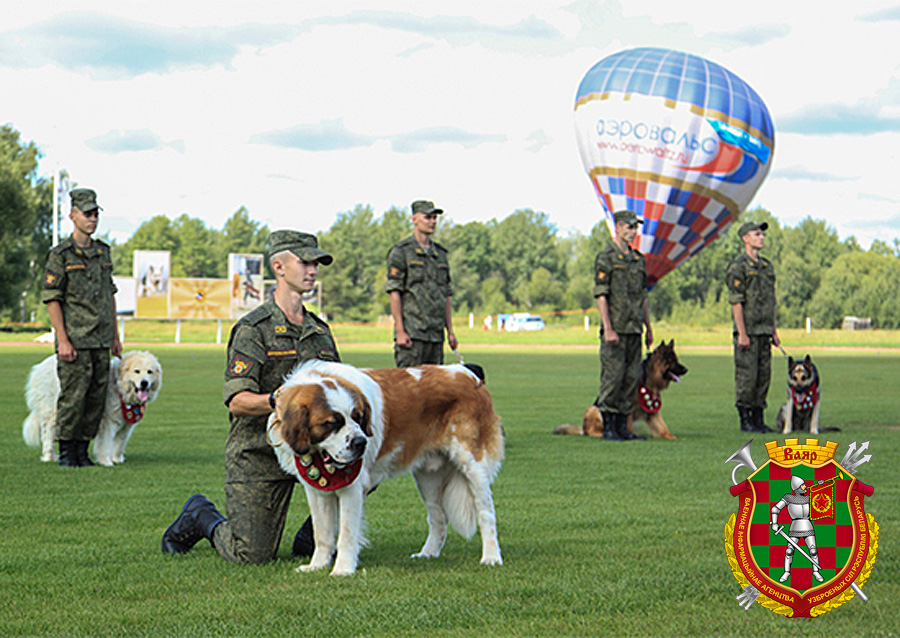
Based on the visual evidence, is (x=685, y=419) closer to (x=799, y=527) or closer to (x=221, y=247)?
(x=799, y=527)

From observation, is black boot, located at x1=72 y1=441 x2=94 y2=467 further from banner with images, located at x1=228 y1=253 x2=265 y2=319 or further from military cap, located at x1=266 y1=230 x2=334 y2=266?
banner with images, located at x1=228 y1=253 x2=265 y2=319

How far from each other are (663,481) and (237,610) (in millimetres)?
5599

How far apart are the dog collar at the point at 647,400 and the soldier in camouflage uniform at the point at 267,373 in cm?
832

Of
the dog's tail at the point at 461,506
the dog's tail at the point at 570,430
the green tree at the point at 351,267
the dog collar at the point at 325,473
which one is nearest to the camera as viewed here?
the dog collar at the point at 325,473

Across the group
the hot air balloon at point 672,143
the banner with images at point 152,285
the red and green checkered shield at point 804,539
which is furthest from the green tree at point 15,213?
the red and green checkered shield at point 804,539

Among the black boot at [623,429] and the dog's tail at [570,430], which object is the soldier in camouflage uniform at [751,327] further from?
the dog's tail at [570,430]

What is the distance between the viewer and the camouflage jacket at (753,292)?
14617 millimetres

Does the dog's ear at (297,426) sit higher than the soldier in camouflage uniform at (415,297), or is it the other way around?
the soldier in camouflage uniform at (415,297)

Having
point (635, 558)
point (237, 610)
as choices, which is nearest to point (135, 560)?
point (237, 610)

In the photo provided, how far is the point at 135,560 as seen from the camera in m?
6.29

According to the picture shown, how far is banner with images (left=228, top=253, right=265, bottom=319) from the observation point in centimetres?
6831

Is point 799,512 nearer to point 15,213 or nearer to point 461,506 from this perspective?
point 461,506

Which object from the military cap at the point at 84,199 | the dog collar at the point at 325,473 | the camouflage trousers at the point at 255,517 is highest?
the military cap at the point at 84,199

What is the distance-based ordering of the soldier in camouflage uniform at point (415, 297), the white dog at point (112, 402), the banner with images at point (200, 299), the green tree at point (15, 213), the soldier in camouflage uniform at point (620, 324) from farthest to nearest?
1. the banner with images at point (200, 299)
2. the green tree at point (15, 213)
3. the soldier in camouflage uniform at point (620, 324)
4. the soldier in camouflage uniform at point (415, 297)
5. the white dog at point (112, 402)
